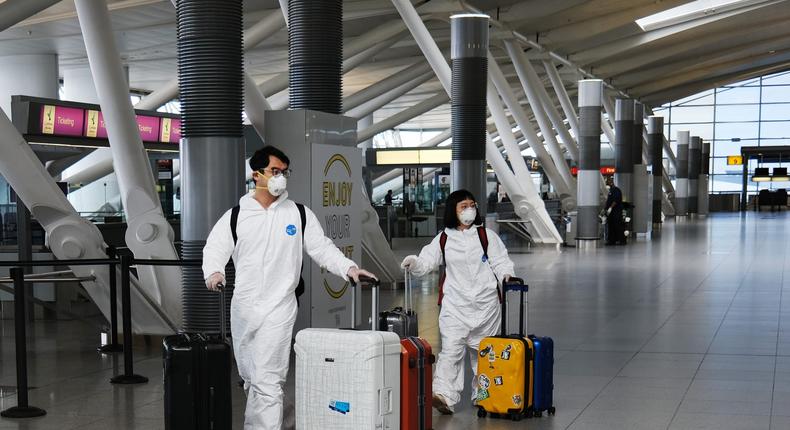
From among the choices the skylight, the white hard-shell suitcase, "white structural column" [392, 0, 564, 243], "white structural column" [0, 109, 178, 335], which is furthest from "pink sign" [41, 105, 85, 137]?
the skylight

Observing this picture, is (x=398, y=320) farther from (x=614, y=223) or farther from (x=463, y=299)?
(x=614, y=223)

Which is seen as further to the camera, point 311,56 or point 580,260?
point 580,260

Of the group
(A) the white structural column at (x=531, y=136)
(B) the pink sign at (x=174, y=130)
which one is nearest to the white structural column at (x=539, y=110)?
(A) the white structural column at (x=531, y=136)

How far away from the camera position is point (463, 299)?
7891 mm

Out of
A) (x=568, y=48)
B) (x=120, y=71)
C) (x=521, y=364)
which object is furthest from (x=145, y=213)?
(x=568, y=48)

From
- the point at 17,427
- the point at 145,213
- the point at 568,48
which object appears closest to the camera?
the point at 17,427

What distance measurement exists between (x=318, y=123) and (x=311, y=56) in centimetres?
190

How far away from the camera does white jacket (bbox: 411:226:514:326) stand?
786cm

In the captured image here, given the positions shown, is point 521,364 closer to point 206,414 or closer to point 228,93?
point 206,414

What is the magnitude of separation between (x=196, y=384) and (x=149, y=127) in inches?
470

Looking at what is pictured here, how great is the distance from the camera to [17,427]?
24.8ft

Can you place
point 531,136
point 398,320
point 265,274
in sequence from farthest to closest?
point 531,136
point 398,320
point 265,274

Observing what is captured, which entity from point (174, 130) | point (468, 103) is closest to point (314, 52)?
point (174, 130)

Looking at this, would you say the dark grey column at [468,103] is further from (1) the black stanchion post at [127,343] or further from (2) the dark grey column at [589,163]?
(2) the dark grey column at [589,163]
